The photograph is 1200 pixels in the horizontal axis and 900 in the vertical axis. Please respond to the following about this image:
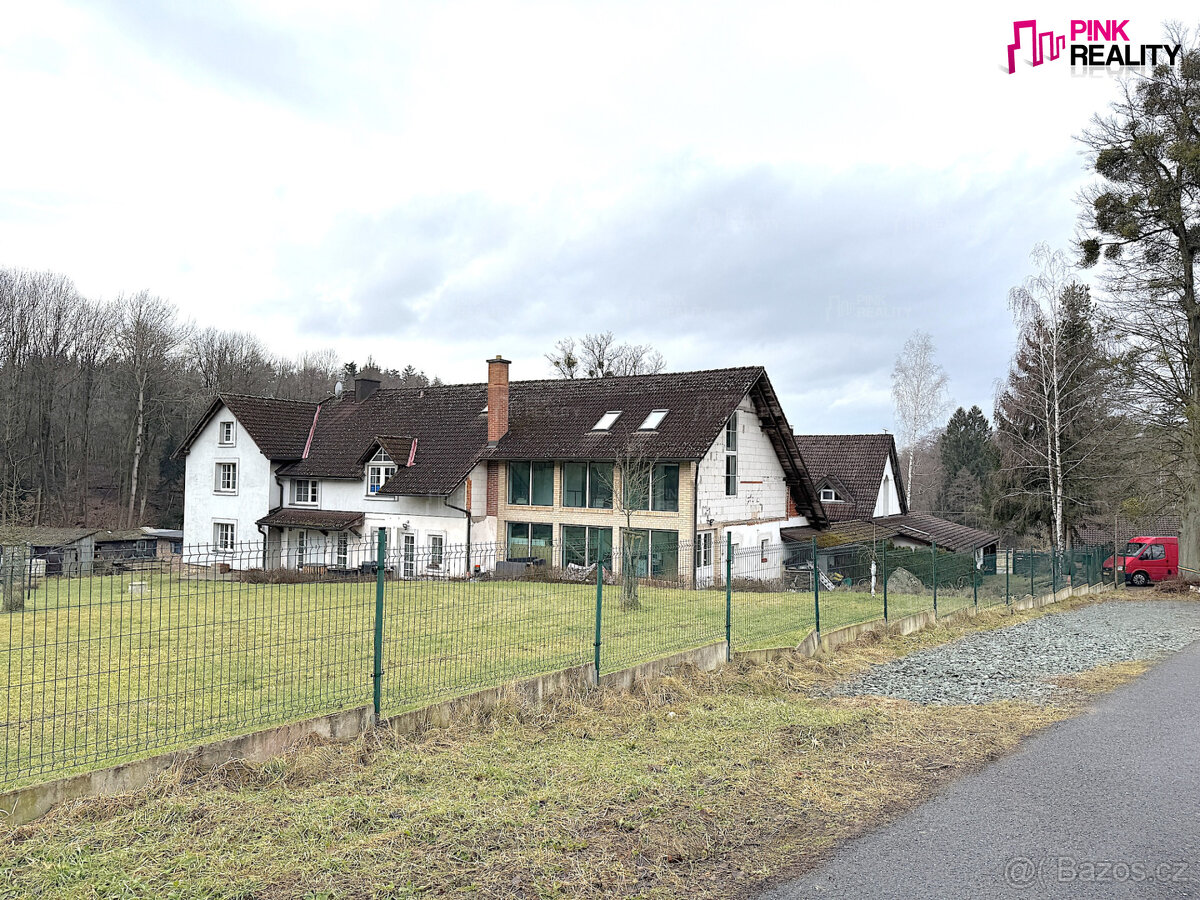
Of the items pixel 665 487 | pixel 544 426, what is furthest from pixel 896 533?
pixel 544 426

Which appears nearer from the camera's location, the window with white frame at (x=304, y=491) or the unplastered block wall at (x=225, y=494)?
the window with white frame at (x=304, y=491)

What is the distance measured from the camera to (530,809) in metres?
5.59

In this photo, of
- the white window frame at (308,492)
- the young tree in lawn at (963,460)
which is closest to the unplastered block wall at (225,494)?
the white window frame at (308,492)

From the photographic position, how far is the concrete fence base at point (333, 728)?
16.7 ft

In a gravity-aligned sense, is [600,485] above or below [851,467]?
below

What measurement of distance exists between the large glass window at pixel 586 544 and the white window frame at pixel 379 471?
757 cm

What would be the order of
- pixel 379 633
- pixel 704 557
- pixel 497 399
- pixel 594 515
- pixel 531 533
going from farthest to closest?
pixel 497 399 < pixel 531 533 < pixel 594 515 < pixel 704 557 < pixel 379 633

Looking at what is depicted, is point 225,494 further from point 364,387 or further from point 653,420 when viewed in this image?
point 653,420

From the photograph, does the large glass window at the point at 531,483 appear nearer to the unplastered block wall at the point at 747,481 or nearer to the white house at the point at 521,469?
the white house at the point at 521,469

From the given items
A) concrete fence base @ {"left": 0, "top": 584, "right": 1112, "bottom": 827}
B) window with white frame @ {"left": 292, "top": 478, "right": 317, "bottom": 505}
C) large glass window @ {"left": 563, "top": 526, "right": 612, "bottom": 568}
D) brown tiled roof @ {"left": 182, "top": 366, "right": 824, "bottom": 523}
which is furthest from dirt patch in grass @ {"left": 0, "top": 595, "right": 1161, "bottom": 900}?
window with white frame @ {"left": 292, "top": 478, "right": 317, "bottom": 505}

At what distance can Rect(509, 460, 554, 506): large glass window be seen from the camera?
27744 mm

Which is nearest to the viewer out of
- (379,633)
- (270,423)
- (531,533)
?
(379,633)

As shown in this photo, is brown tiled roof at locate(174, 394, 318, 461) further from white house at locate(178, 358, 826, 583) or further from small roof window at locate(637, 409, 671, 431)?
small roof window at locate(637, 409, 671, 431)

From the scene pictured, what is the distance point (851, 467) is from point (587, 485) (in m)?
15.0
